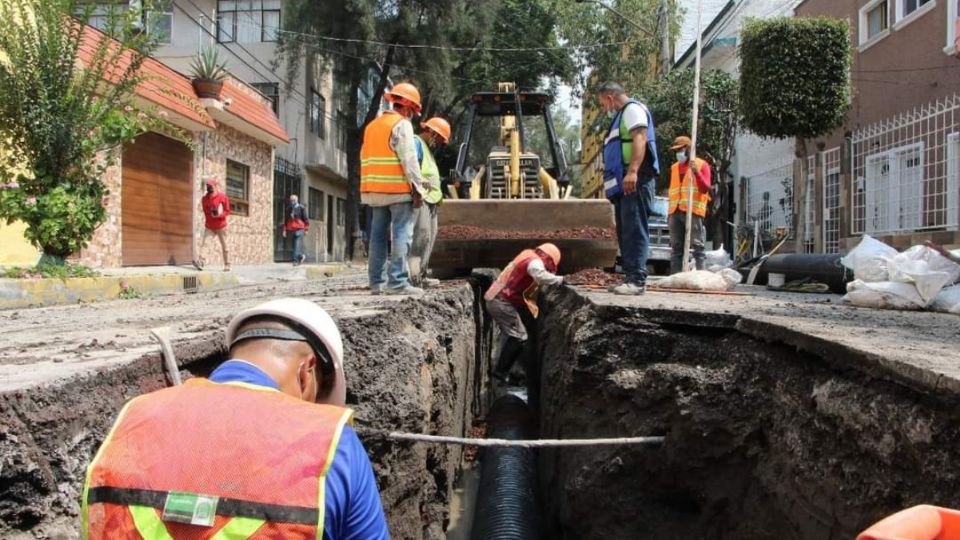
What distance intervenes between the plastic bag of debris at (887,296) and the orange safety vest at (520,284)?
9.38 ft

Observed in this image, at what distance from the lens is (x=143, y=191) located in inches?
496

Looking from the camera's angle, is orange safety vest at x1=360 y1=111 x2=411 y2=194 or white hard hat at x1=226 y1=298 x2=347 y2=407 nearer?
white hard hat at x1=226 y1=298 x2=347 y2=407

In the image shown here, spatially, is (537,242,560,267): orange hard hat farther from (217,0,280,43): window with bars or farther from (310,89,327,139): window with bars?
(217,0,280,43): window with bars

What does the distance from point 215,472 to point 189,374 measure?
135cm

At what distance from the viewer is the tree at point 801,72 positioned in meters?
10.5

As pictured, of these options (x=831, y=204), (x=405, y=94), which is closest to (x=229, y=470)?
(x=405, y=94)

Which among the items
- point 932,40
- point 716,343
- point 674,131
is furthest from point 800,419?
point 674,131

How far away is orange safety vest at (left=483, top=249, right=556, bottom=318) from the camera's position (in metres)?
6.82

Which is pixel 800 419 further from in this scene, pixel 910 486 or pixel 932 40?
pixel 932 40

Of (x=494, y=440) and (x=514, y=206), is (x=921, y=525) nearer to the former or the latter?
(x=494, y=440)

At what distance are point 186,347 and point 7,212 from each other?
6.23 meters

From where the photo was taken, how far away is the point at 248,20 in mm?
20594

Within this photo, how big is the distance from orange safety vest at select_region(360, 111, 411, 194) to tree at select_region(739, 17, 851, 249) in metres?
7.40

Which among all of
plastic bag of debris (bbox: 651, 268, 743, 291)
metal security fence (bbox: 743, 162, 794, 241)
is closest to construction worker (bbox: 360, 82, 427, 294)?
plastic bag of debris (bbox: 651, 268, 743, 291)
